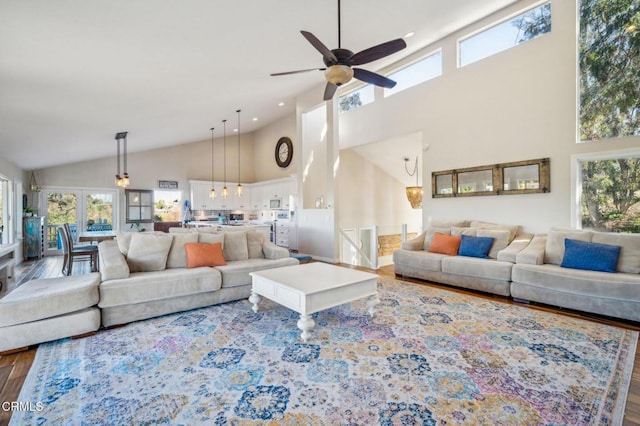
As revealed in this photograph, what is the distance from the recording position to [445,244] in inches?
193

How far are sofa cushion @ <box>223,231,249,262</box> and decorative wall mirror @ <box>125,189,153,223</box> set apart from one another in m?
5.79

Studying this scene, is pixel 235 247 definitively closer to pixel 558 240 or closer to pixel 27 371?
pixel 27 371

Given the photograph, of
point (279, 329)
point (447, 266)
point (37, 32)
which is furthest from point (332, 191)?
point (37, 32)

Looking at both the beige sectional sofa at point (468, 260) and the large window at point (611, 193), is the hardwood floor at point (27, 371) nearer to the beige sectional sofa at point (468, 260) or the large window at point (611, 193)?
the beige sectional sofa at point (468, 260)

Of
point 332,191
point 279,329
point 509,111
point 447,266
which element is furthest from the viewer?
point 332,191

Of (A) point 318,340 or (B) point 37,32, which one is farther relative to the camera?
(A) point 318,340

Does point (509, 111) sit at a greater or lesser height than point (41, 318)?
greater

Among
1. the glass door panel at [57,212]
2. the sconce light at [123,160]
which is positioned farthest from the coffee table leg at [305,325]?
the glass door panel at [57,212]

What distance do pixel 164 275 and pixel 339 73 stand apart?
2.78m

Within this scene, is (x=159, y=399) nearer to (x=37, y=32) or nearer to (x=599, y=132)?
(x=37, y=32)

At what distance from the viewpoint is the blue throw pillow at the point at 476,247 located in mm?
4480

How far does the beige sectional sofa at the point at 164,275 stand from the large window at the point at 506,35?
15.4 ft

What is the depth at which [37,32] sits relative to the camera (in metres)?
2.49

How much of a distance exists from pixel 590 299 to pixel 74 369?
4.74 m
